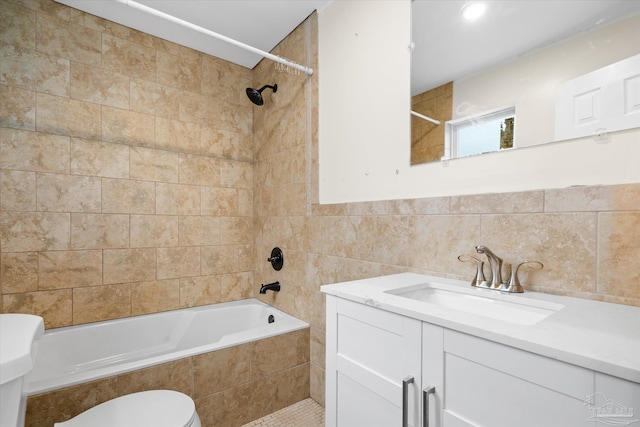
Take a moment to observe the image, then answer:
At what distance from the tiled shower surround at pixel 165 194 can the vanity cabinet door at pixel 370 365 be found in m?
0.50

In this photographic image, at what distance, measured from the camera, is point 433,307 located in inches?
33.2

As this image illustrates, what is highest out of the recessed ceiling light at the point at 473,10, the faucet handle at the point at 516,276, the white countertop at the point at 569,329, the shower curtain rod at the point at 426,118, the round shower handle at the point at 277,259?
the recessed ceiling light at the point at 473,10

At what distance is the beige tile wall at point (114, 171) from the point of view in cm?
190

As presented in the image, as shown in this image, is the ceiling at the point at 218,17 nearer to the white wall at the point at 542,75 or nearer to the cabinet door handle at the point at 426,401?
the white wall at the point at 542,75

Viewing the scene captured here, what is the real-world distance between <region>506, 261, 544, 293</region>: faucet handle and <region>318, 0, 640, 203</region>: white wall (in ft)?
0.86

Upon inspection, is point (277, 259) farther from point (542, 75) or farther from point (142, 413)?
point (542, 75)

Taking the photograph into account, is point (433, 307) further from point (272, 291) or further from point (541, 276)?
point (272, 291)

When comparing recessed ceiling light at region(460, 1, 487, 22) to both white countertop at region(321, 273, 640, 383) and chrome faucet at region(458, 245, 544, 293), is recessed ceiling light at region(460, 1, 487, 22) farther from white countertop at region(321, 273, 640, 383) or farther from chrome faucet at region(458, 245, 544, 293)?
white countertop at region(321, 273, 640, 383)

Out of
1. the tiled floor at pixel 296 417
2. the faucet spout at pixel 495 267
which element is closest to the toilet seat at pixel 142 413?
the tiled floor at pixel 296 417

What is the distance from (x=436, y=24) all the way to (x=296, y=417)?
2259 millimetres

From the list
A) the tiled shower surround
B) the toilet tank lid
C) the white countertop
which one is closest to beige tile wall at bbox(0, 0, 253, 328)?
the tiled shower surround

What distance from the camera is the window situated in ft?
3.67

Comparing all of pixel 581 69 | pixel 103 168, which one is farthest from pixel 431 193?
pixel 103 168

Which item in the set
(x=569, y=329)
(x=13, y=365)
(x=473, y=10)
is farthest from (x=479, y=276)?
(x=13, y=365)
